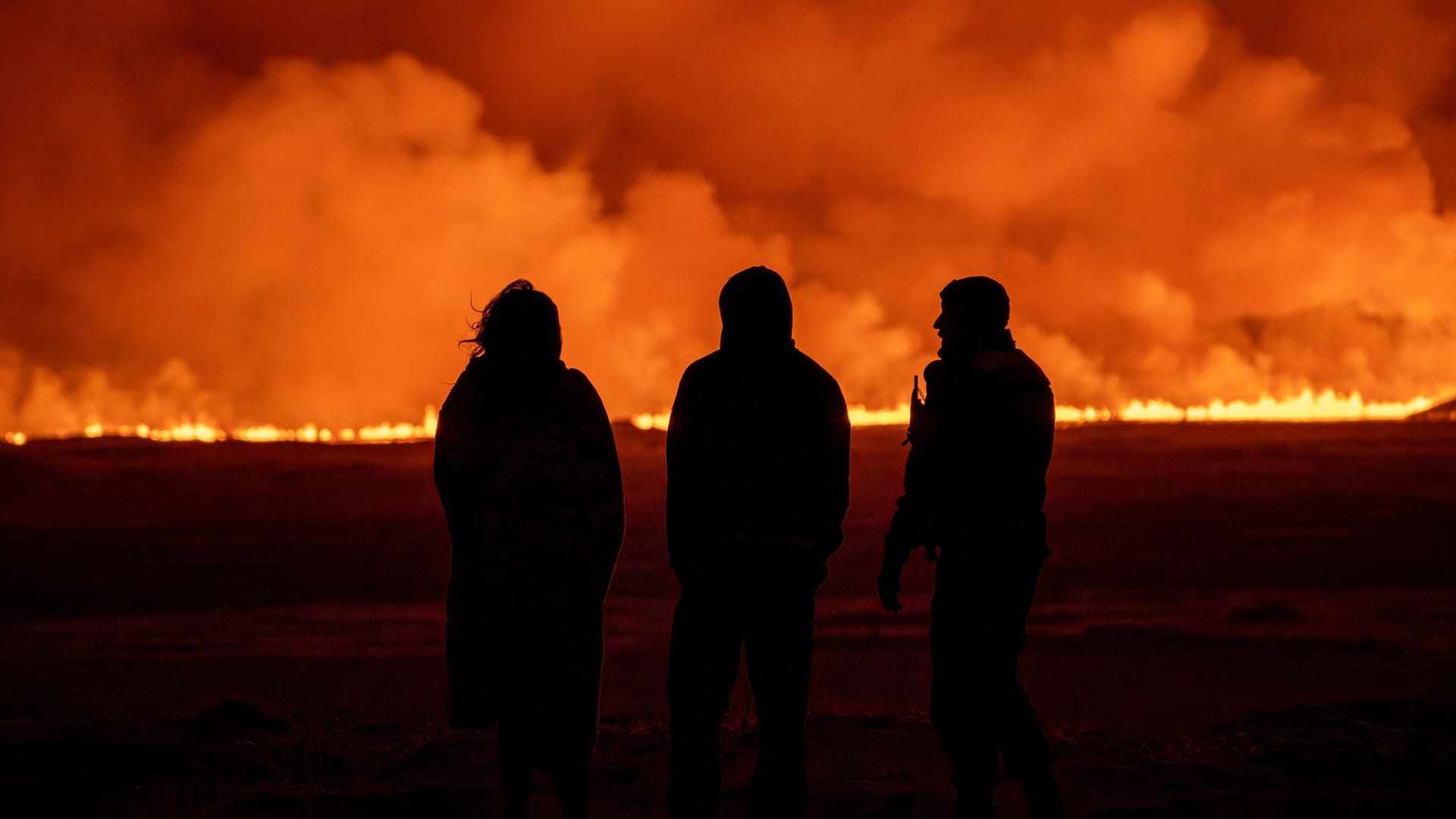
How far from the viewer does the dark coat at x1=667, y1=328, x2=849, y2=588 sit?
4344 mm

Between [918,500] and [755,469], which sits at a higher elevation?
[755,469]

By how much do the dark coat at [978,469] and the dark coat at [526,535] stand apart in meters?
1.01

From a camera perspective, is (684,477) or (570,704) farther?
(570,704)

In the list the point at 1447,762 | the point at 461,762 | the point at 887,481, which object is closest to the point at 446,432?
the point at 461,762

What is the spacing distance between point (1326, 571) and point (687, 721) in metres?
18.9

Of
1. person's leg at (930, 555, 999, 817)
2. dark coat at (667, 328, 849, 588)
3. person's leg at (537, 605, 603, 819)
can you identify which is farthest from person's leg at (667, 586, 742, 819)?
person's leg at (930, 555, 999, 817)

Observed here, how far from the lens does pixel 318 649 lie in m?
14.4

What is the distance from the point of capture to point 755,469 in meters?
4.37

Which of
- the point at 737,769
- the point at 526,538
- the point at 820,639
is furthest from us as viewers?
the point at 820,639

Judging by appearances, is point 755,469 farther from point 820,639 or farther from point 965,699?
point 820,639

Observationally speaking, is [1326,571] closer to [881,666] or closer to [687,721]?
[881,666]

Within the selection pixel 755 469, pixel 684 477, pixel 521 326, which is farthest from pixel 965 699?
pixel 521 326

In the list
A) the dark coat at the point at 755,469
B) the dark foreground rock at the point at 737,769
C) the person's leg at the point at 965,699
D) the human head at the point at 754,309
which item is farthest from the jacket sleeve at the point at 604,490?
the dark foreground rock at the point at 737,769

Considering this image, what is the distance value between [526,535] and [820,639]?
34.8 feet
